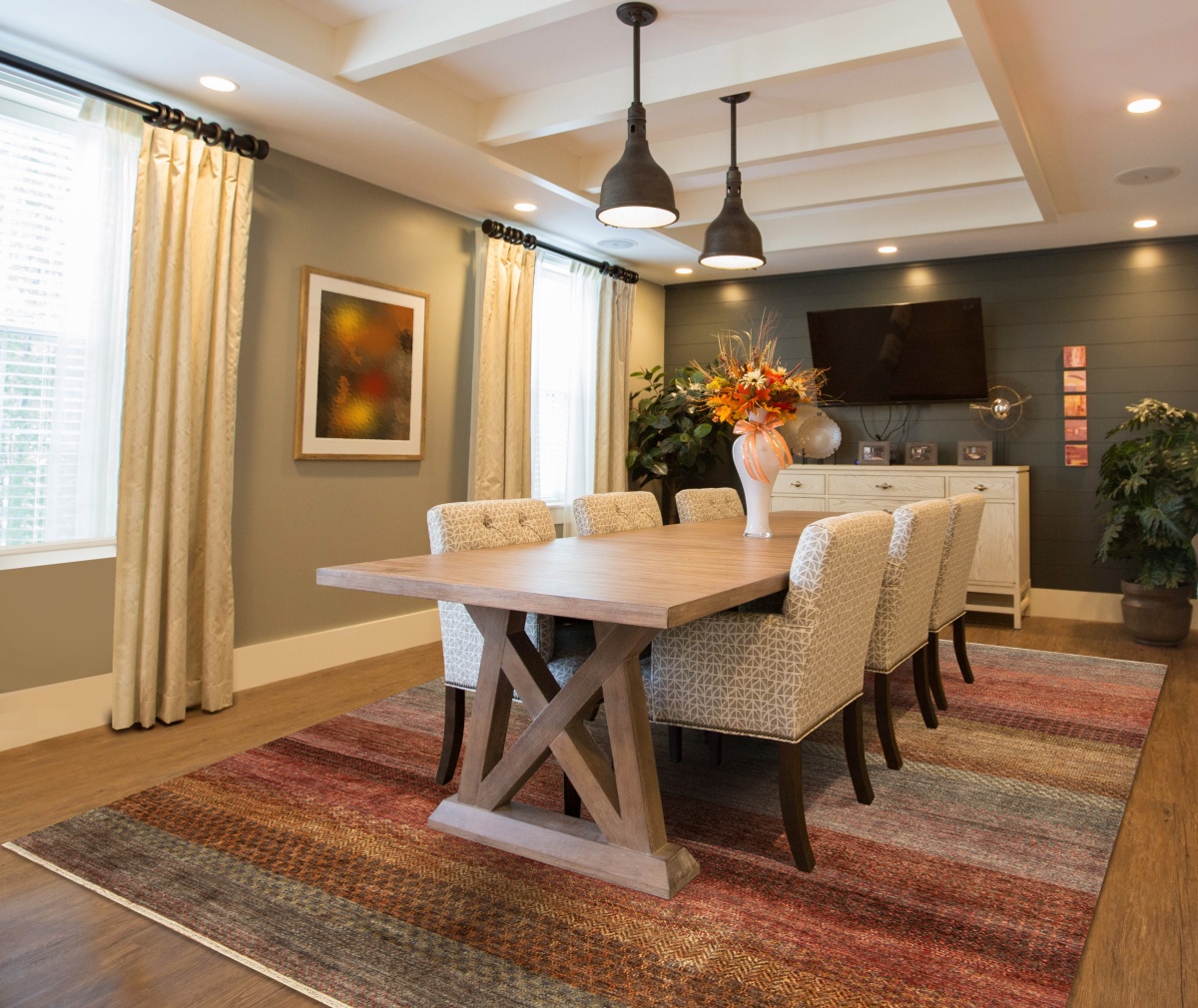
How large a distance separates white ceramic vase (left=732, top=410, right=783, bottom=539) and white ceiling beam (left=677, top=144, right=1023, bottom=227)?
2.16 meters

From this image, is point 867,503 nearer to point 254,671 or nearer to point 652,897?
point 254,671

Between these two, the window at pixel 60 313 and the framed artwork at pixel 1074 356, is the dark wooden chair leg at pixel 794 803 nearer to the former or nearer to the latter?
the window at pixel 60 313

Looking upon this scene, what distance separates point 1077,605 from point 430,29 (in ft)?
16.2

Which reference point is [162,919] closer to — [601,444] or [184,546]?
[184,546]

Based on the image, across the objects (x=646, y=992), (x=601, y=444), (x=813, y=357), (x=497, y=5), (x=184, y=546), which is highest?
(x=497, y=5)

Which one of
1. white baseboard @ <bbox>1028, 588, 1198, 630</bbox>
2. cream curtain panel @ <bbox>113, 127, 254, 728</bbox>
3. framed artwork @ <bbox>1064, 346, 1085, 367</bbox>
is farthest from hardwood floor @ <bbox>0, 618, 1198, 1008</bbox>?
framed artwork @ <bbox>1064, 346, 1085, 367</bbox>

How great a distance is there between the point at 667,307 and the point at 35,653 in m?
5.06

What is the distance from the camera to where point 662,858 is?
80.4 inches

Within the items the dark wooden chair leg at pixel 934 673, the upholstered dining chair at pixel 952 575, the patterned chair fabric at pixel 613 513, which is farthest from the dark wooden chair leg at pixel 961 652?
the patterned chair fabric at pixel 613 513

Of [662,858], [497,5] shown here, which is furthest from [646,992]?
[497,5]

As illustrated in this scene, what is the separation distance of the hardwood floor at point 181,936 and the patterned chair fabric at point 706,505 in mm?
1577

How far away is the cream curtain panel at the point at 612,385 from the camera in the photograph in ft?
19.3

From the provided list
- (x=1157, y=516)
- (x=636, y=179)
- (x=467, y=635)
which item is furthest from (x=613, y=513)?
(x=1157, y=516)

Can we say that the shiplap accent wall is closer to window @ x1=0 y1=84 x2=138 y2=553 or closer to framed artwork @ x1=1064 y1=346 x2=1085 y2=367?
framed artwork @ x1=1064 y1=346 x2=1085 y2=367
